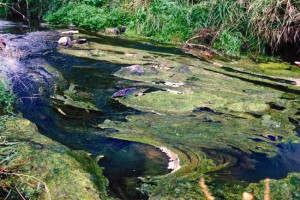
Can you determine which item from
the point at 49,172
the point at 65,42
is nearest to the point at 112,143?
the point at 49,172

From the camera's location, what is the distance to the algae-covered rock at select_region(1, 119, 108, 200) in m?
1.42

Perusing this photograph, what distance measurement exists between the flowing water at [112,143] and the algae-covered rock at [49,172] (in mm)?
100

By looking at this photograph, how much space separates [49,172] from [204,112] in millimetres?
1384

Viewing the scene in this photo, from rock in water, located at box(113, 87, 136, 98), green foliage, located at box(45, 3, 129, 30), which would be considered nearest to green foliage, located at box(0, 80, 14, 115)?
rock in water, located at box(113, 87, 136, 98)

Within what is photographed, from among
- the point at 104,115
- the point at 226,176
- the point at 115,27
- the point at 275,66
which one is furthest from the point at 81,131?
the point at 115,27

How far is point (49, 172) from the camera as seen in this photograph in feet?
5.00

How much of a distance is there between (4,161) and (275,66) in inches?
136

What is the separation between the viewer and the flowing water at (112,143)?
5.68 ft

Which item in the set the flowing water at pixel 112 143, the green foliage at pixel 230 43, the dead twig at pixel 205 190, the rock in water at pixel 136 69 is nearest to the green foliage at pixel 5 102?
the flowing water at pixel 112 143

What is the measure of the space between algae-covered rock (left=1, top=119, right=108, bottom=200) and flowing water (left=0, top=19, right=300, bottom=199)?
0.10 metres

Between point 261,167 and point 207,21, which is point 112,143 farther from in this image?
point 207,21

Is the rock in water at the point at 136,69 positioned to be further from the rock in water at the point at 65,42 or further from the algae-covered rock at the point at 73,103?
the rock in water at the point at 65,42

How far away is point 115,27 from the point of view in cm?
596

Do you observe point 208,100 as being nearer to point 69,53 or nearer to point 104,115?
point 104,115
